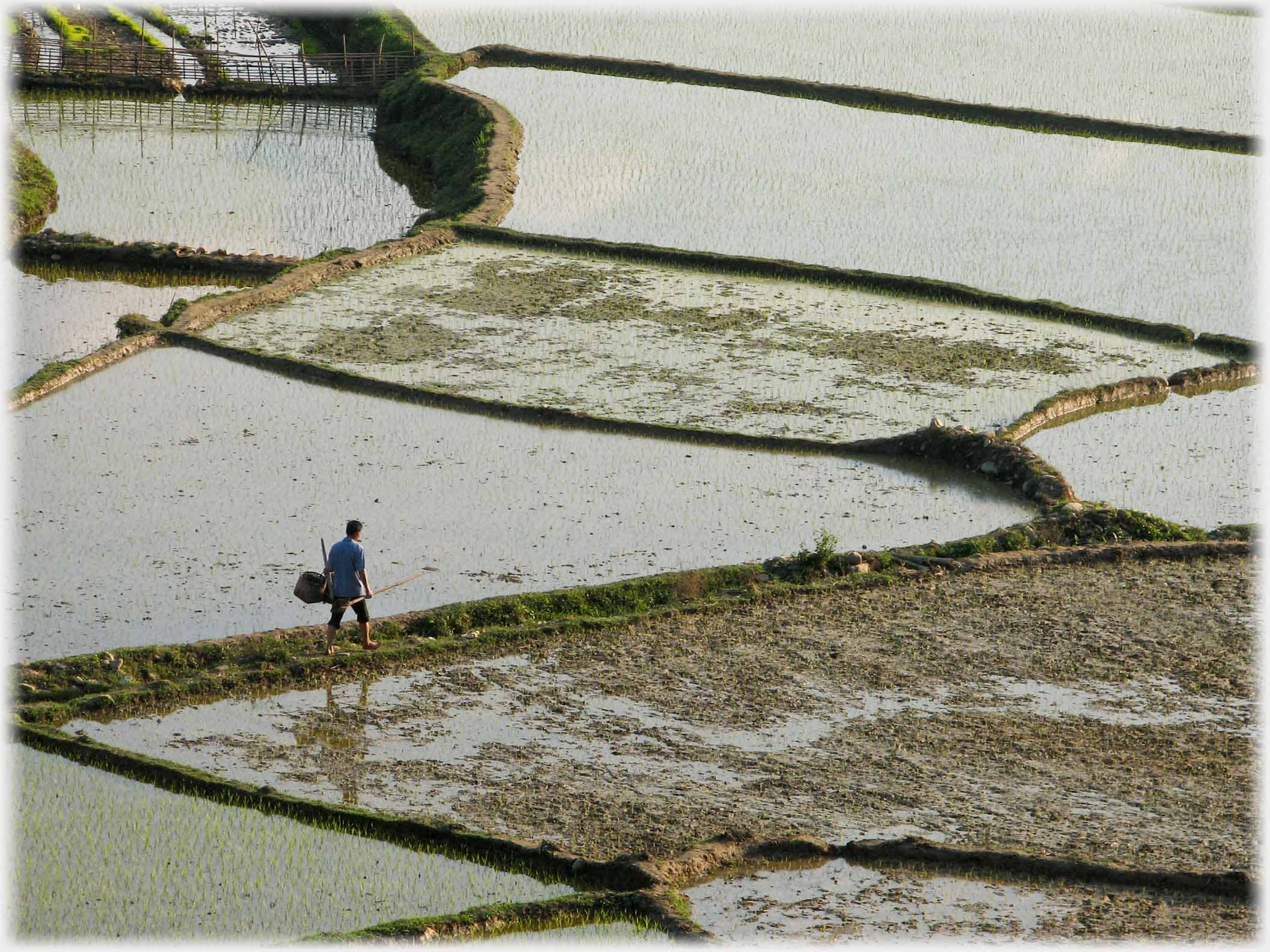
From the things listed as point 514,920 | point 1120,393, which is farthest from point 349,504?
point 1120,393

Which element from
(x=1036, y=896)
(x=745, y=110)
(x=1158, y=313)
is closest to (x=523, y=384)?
(x=1158, y=313)

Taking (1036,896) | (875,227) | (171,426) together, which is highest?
(875,227)

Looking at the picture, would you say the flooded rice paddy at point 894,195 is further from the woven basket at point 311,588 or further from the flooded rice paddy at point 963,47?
the woven basket at point 311,588

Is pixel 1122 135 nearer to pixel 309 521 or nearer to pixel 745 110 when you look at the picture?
pixel 745 110

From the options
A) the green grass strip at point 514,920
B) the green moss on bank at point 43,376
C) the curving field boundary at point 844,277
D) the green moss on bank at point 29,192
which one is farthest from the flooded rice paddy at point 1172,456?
the green moss on bank at point 29,192

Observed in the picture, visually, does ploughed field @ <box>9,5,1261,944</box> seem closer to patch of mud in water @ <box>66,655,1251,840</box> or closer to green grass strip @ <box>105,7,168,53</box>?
patch of mud in water @ <box>66,655,1251,840</box>

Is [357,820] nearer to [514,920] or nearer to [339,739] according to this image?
[339,739]

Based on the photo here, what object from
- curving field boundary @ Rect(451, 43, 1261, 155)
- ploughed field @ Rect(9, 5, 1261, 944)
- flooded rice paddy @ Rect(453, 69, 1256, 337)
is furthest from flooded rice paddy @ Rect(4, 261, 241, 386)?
curving field boundary @ Rect(451, 43, 1261, 155)
